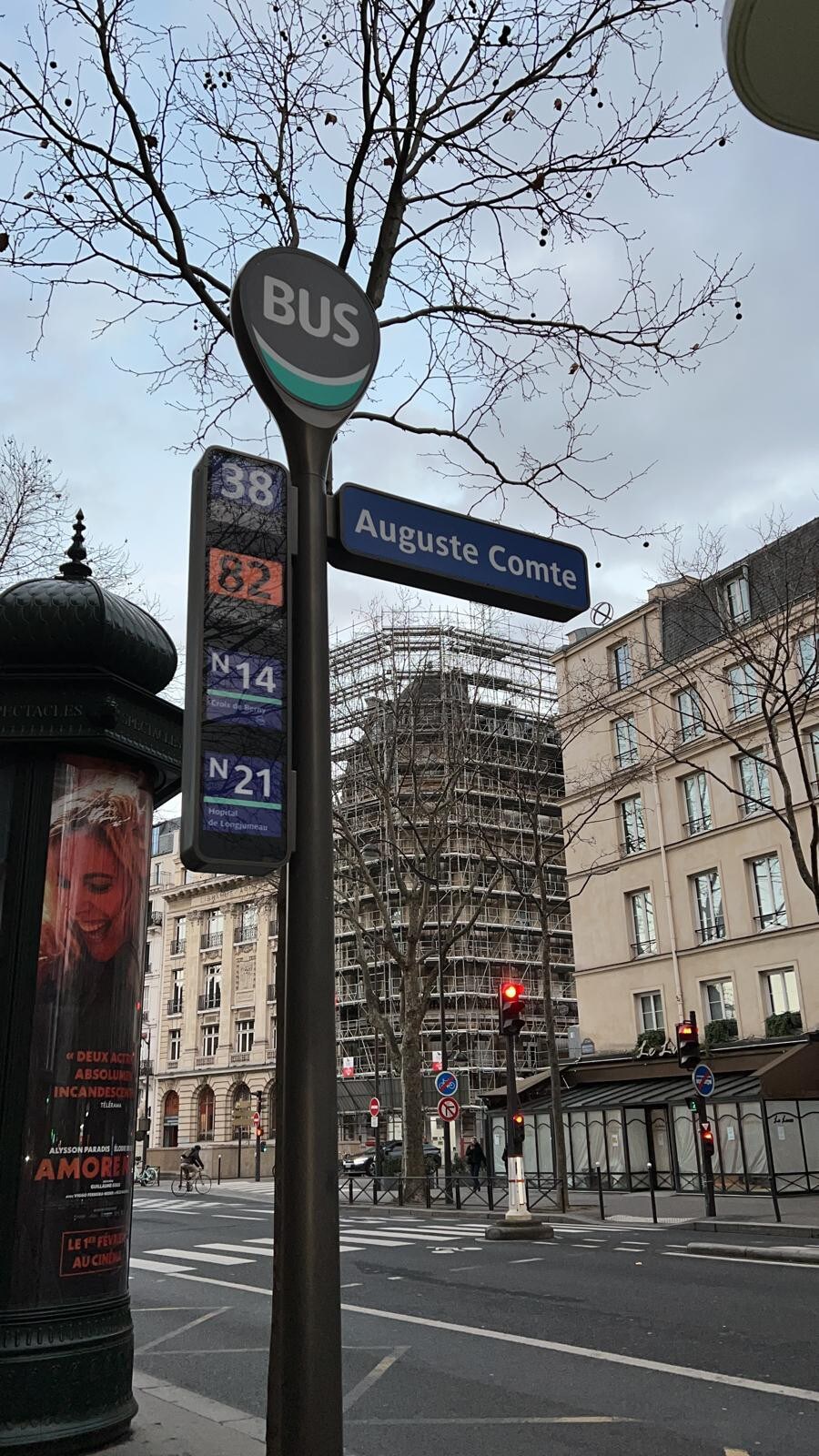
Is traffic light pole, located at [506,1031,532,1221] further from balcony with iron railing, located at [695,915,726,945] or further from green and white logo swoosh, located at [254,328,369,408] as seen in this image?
green and white logo swoosh, located at [254,328,369,408]

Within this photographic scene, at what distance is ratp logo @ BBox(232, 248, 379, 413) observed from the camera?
3816 millimetres

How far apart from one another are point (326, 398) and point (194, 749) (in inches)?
58.8

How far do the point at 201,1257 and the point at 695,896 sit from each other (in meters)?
19.9

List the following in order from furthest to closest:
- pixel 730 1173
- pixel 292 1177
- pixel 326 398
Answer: pixel 730 1173 → pixel 326 398 → pixel 292 1177

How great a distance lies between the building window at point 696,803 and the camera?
32.4 m

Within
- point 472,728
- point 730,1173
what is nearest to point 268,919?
point 472,728

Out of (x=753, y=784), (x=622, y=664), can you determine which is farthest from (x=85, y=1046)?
(x=622, y=664)

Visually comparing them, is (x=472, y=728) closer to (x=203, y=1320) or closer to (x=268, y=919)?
(x=203, y=1320)

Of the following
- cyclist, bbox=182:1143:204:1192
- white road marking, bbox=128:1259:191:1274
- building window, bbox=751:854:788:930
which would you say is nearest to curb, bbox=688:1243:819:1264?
white road marking, bbox=128:1259:191:1274

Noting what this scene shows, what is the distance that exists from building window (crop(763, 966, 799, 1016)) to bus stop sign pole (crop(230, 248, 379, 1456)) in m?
27.6

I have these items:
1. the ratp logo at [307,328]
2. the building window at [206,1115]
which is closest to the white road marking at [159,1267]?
the ratp logo at [307,328]

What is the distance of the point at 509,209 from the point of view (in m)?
9.57

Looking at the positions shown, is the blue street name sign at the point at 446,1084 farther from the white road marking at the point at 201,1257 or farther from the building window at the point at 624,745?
the building window at the point at 624,745

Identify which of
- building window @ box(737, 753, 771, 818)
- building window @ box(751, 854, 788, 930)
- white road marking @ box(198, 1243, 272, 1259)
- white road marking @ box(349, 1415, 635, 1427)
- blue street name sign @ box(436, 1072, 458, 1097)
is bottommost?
white road marking @ box(198, 1243, 272, 1259)
